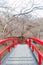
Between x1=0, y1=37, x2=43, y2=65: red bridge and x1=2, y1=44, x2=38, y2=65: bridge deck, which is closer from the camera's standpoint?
x1=0, y1=37, x2=43, y2=65: red bridge

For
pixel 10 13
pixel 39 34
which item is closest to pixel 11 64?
pixel 10 13

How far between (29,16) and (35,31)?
10286mm

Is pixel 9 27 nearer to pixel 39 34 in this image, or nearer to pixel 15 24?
pixel 15 24

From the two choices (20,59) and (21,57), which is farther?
(21,57)

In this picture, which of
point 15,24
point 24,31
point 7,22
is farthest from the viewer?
point 24,31

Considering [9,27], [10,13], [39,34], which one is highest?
[10,13]

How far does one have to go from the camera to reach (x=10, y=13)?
18.1 metres

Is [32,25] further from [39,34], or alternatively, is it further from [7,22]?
[7,22]

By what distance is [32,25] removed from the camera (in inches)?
1094

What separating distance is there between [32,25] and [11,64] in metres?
22.1

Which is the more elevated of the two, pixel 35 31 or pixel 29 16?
pixel 29 16

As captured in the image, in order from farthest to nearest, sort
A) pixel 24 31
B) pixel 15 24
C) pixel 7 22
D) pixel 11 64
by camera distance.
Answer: pixel 24 31, pixel 15 24, pixel 7 22, pixel 11 64

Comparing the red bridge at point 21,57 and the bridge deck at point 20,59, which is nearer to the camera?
the red bridge at point 21,57

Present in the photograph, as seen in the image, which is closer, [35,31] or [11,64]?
[11,64]
